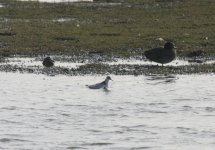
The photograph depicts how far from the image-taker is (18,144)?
11672mm

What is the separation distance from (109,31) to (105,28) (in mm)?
1180

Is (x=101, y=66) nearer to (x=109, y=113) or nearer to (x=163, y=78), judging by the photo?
(x=163, y=78)

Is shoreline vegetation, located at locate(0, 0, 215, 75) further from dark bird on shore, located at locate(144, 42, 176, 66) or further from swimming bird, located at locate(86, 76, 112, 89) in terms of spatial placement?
swimming bird, located at locate(86, 76, 112, 89)

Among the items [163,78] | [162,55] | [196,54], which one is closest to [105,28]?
[196,54]

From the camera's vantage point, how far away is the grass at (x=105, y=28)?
23641mm

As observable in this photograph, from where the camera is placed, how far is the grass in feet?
77.6

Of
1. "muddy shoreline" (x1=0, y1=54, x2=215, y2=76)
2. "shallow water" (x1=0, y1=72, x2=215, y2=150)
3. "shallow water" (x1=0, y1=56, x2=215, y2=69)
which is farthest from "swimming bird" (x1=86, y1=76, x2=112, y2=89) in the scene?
"shallow water" (x1=0, y1=56, x2=215, y2=69)

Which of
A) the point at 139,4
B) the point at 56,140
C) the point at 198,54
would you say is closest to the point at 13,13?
the point at 139,4

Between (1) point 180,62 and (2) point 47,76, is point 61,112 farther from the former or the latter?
(1) point 180,62

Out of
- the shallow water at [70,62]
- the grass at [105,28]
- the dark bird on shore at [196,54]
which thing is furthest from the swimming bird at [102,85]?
the dark bird on shore at [196,54]

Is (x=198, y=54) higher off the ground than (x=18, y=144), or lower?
higher

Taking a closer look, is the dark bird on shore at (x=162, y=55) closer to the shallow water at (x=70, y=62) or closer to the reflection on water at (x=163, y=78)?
the shallow water at (x=70, y=62)

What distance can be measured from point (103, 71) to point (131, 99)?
3861 mm

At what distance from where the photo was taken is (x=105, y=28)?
29000 millimetres
